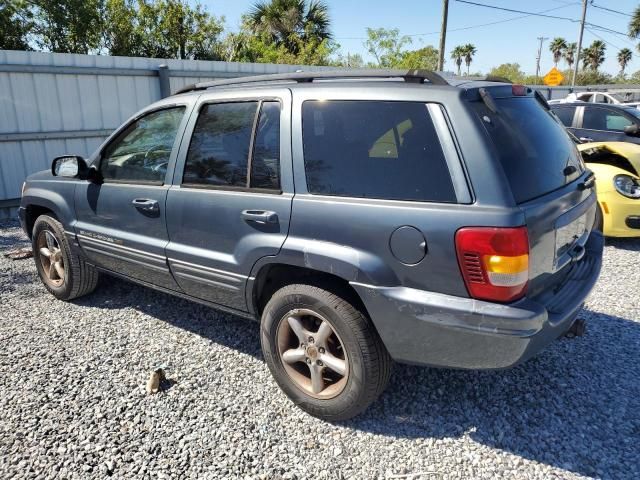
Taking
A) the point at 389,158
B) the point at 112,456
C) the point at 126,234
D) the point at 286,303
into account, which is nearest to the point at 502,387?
the point at 286,303

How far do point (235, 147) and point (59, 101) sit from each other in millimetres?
6356

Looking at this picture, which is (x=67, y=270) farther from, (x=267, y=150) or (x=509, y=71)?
(x=509, y=71)

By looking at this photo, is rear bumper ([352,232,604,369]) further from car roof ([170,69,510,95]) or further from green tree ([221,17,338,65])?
green tree ([221,17,338,65])

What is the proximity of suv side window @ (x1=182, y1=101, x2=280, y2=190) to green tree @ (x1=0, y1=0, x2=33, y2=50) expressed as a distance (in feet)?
72.6

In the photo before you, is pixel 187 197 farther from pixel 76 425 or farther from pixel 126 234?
pixel 76 425

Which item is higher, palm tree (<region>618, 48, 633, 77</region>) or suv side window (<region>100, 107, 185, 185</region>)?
palm tree (<region>618, 48, 633, 77</region>)

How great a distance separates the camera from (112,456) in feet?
7.79

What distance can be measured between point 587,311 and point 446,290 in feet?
8.13

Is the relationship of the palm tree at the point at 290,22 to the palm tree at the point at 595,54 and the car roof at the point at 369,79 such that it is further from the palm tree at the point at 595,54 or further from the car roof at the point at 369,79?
the palm tree at the point at 595,54

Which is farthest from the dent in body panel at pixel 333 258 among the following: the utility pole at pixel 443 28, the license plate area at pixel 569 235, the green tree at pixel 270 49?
the green tree at pixel 270 49

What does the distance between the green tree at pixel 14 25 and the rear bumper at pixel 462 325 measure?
23677 millimetres

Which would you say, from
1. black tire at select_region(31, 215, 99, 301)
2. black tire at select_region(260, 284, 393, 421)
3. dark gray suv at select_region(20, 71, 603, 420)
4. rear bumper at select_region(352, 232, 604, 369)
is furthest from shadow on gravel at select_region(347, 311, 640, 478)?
black tire at select_region(31, 215, 99, 301)

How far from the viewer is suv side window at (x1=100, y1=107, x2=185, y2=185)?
3273 millimetres

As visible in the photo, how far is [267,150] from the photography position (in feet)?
8.88
